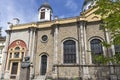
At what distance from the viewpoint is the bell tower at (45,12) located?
32203 millimetres

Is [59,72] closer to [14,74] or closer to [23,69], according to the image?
[14,74]

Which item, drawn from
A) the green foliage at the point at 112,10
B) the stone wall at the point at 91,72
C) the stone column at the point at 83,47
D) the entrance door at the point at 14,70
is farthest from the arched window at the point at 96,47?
the entrance door at the point at 14,70

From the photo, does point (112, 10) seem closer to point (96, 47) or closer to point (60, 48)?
point (96, 47)

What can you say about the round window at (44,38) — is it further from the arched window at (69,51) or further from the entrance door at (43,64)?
the arched window at (69,51)

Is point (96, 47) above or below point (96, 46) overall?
below

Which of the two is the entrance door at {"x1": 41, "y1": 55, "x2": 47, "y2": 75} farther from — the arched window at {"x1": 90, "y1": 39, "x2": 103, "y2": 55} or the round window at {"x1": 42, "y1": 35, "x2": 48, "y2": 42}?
the arched window at {"x1": 90, "y1": 39, "x2": 103, "y2": 55}

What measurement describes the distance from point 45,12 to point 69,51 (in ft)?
44.7

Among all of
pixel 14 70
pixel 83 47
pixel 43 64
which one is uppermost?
A: pixel 83 47

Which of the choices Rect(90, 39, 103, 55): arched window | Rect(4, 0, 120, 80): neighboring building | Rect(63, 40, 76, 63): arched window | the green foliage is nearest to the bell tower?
Rect(4, 0, 120, 80): neighboring building

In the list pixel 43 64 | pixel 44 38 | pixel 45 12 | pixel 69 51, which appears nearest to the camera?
pixel 69 51

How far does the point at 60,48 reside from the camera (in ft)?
75.8

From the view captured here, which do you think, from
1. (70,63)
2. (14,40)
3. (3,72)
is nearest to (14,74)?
(3,72)

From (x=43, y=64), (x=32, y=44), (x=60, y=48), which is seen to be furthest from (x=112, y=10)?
(x=32, y=44)

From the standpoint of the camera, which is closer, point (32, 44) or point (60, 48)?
point (60, 48)
